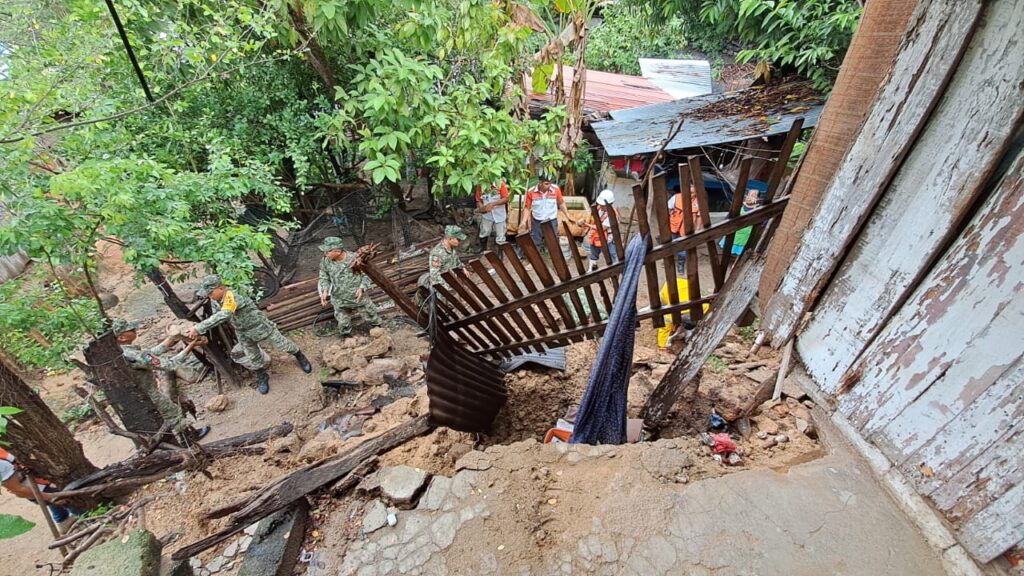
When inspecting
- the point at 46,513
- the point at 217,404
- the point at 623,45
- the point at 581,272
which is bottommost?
the point at 581,272

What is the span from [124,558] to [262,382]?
417 cm

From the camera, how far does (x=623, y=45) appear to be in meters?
14.2

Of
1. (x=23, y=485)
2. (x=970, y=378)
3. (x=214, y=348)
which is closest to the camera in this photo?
(x=970, y=378)

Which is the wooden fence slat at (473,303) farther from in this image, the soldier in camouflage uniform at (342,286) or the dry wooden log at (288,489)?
the soldier in camouflage uniform at (342,286)

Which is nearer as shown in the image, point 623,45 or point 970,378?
point 970,378

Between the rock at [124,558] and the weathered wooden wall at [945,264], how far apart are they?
3434mm

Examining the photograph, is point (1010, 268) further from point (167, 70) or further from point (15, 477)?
point (167, 70)

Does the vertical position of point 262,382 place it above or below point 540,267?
above

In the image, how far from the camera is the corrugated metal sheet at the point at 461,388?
2.89 m

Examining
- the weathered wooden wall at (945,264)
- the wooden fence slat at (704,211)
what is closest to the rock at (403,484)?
the wooden fence slat at (704,211)

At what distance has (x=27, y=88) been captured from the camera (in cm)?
320

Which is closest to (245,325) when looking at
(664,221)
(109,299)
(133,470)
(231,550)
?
(133,470)

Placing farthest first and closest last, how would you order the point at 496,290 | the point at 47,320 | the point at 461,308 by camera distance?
1. the point at 47,320
2. the point at 461,308
3. the point at 496,290

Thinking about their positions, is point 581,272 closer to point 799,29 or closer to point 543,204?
point 543,204
